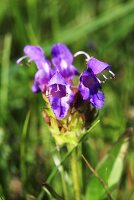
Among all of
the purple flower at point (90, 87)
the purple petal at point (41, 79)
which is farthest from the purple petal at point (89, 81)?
the purple petal at point (41, 79)

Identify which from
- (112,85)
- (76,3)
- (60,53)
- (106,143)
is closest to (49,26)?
(76,3)

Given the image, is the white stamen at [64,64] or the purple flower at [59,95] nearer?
the purple flower at [59,95]

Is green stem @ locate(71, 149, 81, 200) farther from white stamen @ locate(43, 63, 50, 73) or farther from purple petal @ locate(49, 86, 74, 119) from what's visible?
white stamen @ locate(43, 63, 50, 73)

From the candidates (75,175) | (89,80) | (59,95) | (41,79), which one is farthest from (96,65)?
(75,175)

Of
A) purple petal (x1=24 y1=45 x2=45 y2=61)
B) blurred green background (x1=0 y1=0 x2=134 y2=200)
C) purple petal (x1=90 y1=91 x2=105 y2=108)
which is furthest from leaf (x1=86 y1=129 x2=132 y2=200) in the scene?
purple petal (x1=24 y1=45 x2=45 y2=61)

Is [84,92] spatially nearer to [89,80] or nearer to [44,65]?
[89,80]

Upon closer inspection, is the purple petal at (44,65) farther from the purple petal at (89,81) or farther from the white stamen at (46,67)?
the purple petal at (89,81)
